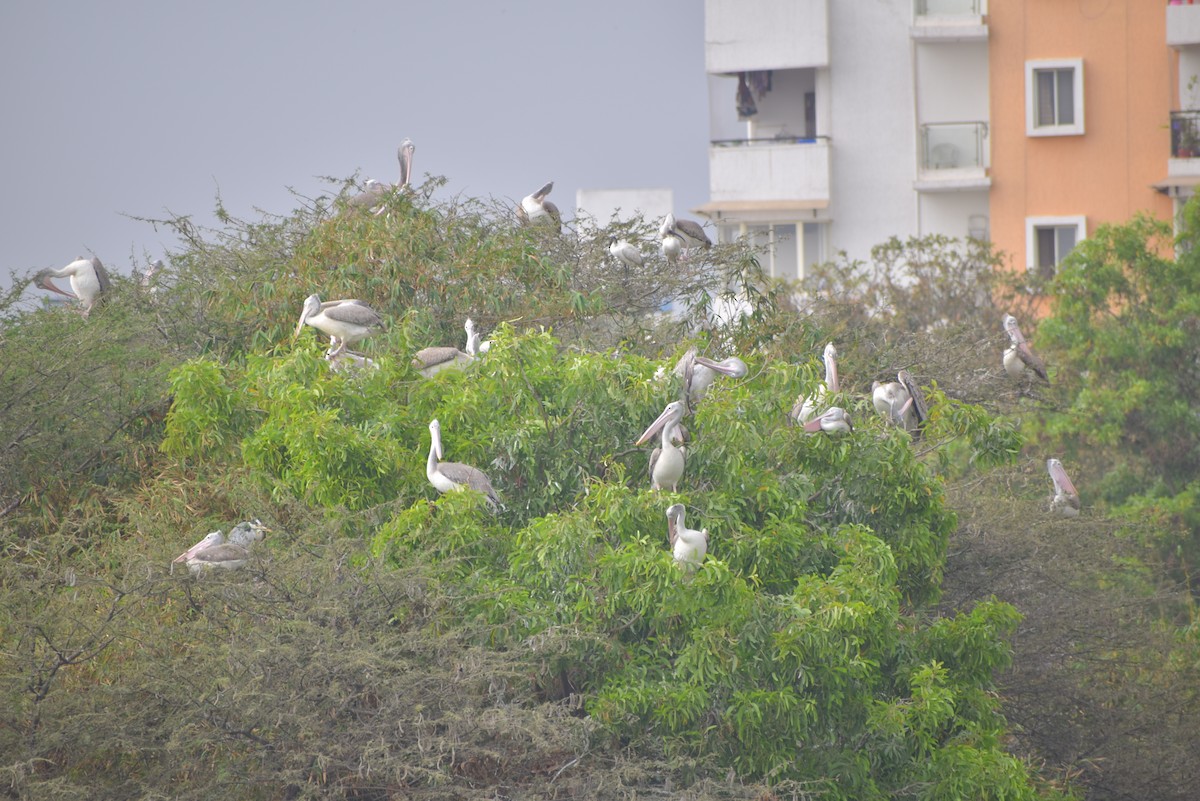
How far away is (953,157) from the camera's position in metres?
30.5

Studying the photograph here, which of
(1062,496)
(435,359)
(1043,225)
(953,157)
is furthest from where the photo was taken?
(953,157)

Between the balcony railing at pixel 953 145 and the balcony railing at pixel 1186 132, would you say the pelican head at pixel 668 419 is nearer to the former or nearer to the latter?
the balcony railing at pixel 953 145

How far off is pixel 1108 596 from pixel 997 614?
19.9 feet

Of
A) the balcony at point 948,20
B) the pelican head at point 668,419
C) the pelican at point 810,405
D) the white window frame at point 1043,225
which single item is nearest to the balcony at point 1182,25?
the balcony at point 948,20

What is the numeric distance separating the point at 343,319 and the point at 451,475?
93.5 inches

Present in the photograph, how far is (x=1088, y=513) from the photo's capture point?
1631 cm

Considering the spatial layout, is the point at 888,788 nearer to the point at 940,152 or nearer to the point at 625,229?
the point at 625,229

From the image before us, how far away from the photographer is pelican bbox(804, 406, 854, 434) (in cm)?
980

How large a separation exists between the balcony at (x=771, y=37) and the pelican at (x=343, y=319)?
20409 mm

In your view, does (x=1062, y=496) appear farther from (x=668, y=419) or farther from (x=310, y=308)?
(x=310, y=308)

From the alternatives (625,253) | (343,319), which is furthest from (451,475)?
(625,253)

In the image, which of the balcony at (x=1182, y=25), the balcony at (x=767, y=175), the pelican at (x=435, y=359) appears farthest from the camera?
the balcony at (x=767, y=175)

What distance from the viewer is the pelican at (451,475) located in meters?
9.59

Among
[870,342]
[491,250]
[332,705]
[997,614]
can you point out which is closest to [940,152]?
[870,342]
